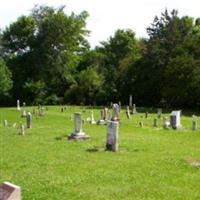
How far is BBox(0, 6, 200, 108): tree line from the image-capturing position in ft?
234

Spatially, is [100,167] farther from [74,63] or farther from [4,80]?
[74,63]

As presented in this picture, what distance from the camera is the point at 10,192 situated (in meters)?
6.95

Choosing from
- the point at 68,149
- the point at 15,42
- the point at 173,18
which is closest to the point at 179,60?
the point at 173,18

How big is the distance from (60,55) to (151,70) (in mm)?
14711

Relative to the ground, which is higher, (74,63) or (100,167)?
(74,63)

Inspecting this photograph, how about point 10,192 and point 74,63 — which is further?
point 74,63

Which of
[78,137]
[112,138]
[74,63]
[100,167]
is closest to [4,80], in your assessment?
[74,63]

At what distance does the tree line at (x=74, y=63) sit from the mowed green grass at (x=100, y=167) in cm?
4172

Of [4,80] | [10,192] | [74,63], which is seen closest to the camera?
[10,192]

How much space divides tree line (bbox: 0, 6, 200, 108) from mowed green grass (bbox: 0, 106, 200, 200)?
137 ft

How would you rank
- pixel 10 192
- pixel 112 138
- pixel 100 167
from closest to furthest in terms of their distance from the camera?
1. pixel 10 192
2. pixel 100 167
3. pixel 112 138

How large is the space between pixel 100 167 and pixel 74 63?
63955mm

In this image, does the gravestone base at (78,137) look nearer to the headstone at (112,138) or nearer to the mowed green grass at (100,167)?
the mowed green grass at (100,167)

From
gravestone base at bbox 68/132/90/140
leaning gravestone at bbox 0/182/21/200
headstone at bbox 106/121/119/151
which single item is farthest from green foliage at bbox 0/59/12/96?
leaning gravestone at bbox 0/182/21/200
